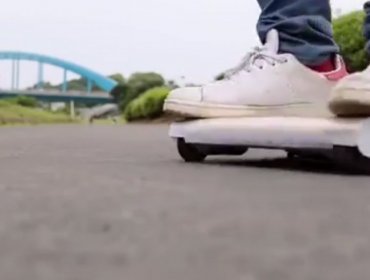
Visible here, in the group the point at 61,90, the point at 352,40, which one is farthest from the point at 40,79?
the point at 352,40

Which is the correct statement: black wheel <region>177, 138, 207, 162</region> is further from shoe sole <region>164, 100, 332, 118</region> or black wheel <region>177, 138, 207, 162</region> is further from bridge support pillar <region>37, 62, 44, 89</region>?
bridge support pillar <region>37, 62, 44, 89</region>

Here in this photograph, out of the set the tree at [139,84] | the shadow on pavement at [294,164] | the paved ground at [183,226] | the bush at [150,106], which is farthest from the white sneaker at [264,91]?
the tree at [139,84]

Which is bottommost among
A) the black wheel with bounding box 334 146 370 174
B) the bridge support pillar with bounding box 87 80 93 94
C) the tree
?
the bridge support pillar with bounding box 87 80 93 94

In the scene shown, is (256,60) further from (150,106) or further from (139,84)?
(139,84)

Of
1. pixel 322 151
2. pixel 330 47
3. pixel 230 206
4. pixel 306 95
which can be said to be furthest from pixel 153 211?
pixel 330 47

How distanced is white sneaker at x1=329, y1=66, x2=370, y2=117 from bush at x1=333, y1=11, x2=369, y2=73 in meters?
5.57

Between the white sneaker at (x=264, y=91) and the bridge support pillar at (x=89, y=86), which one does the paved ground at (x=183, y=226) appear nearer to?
the white sneaker at (x=264, y=91)

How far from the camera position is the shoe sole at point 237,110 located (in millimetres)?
1517

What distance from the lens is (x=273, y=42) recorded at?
162cm

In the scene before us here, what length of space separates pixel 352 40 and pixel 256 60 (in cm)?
567

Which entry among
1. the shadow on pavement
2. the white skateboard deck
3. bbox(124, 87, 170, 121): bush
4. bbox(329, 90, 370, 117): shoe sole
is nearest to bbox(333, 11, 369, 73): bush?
bbox(124, 87, 170, 121): bush

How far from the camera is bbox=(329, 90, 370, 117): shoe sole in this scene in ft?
4.42

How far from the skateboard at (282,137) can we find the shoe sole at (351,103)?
0.6 inches

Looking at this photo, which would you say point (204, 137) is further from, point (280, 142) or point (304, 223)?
point (304, 223)
